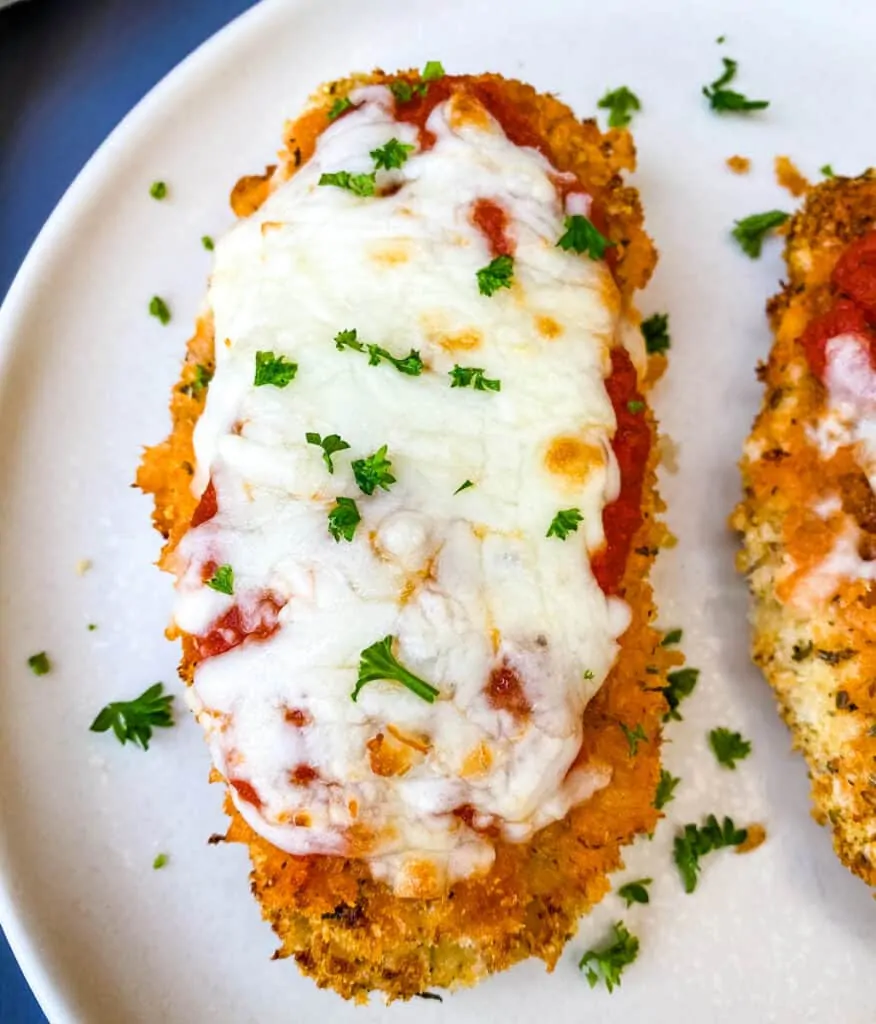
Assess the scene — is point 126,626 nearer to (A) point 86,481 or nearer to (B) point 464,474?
(A) point 86,481

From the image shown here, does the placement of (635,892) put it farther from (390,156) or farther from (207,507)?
(390,156)

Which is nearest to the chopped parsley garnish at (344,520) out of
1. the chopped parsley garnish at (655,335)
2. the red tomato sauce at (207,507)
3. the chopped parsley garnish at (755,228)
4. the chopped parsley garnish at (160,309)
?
the red tomato sauce at (207,507)

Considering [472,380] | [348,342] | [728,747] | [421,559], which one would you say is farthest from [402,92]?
[728,747]

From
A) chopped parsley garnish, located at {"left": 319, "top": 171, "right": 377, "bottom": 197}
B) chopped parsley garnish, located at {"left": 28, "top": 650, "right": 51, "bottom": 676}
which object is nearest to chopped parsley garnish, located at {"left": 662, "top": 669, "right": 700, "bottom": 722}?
chopped parsley garnish, located at {"left": 319, "top": 171, "right": 377, "bottom": 197}

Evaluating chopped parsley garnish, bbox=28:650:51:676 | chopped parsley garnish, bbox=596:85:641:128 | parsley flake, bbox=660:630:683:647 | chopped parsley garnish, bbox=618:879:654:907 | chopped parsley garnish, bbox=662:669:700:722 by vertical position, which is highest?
chopped parsley garnish, bbox=596:85:641:128

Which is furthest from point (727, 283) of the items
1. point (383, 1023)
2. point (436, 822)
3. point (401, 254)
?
point (383, 1023)

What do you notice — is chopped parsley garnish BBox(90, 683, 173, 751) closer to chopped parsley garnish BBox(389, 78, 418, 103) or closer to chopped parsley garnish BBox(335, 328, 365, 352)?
chopped parsley garnish BBox(335, 328, 365, 352)

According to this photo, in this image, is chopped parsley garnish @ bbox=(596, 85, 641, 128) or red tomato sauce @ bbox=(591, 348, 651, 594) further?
chopped parsley garnish @ bbox=(596, 85, 641, 128)
